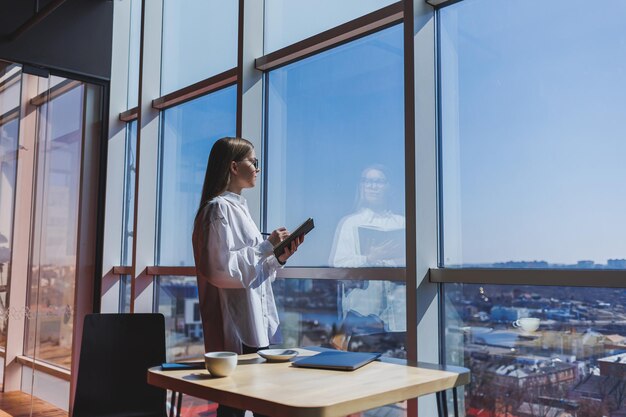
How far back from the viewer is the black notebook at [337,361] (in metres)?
1.66

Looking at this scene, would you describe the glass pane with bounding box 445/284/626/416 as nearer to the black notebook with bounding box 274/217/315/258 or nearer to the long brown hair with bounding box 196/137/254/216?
the black notebook with bounding box 274/217/315/258

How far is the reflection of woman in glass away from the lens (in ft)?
8.46

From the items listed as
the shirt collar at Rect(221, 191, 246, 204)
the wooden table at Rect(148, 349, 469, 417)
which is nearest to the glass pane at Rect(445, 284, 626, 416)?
the wooden table at Rect(148, 349, 469, 417)

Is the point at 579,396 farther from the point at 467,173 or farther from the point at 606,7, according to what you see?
the point at 606,7

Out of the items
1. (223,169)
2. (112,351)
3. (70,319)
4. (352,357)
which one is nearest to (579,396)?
(352,357)

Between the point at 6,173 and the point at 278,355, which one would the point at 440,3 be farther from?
the point at 6,173

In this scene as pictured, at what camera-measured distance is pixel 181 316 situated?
13.1 feet

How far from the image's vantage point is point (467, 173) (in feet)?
7.89

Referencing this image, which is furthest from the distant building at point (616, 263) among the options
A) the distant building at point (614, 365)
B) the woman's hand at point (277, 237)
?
the woman's hand at point (277, 237)

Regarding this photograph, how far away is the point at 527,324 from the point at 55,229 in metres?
3.44

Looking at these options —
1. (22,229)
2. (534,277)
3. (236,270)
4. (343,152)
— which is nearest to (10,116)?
(22,229)

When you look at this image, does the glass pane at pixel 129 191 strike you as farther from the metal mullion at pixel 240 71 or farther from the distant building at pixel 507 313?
the distant building at pixel 507 313

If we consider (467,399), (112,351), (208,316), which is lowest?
(467,399)

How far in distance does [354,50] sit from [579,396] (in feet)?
5.99
